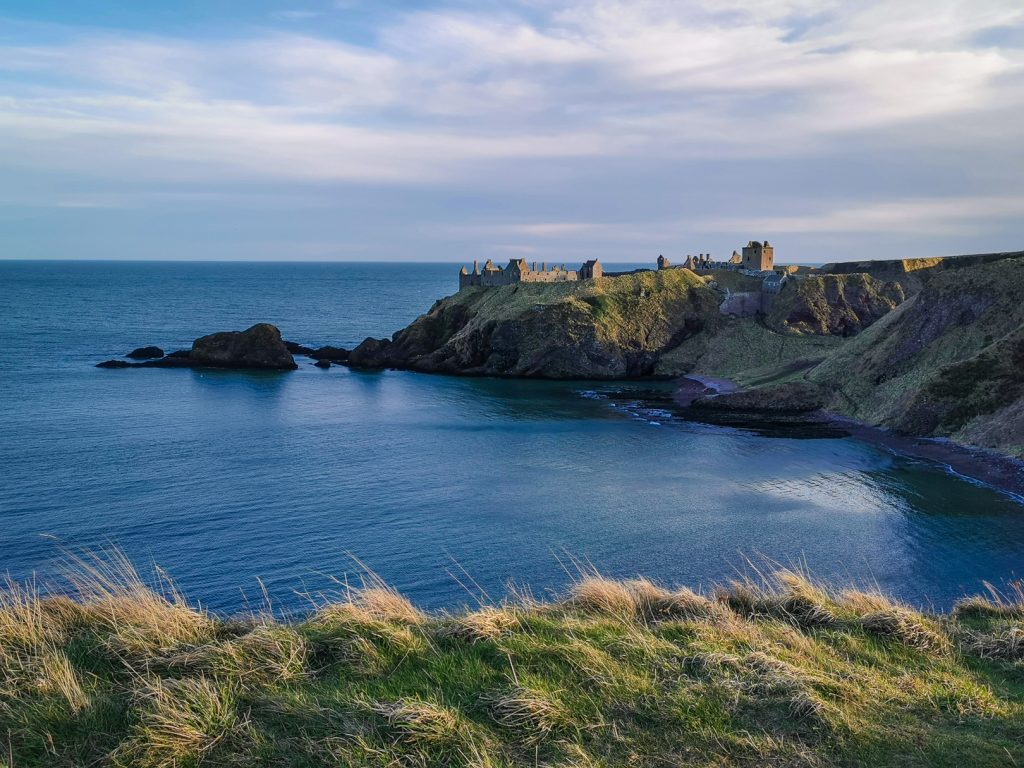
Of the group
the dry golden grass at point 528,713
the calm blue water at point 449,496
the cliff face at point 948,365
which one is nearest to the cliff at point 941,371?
the cliff face at point 948,365

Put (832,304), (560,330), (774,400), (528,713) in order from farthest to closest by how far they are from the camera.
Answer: (832,304), (560,330), (774,400), (528,713)

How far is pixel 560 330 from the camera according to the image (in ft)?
281

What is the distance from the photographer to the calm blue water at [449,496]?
90.5 feet

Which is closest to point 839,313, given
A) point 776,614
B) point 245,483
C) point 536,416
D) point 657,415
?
point 657,415

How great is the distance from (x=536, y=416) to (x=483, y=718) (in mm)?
54622

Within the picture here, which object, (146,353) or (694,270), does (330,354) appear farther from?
(694,270)

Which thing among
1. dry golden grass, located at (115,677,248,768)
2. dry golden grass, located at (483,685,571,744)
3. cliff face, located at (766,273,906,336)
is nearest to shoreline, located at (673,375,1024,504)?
cliff face, located at (766,273,906,336)

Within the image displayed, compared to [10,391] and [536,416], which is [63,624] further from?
[10,391]

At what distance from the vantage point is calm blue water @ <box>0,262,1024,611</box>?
27.6m

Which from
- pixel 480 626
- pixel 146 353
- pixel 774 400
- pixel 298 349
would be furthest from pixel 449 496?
pixel 298 349

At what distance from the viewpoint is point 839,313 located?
93375 mm

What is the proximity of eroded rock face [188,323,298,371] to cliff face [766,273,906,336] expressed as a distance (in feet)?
203

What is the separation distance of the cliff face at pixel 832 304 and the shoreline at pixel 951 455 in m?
34.8

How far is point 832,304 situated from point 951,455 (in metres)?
52.4
